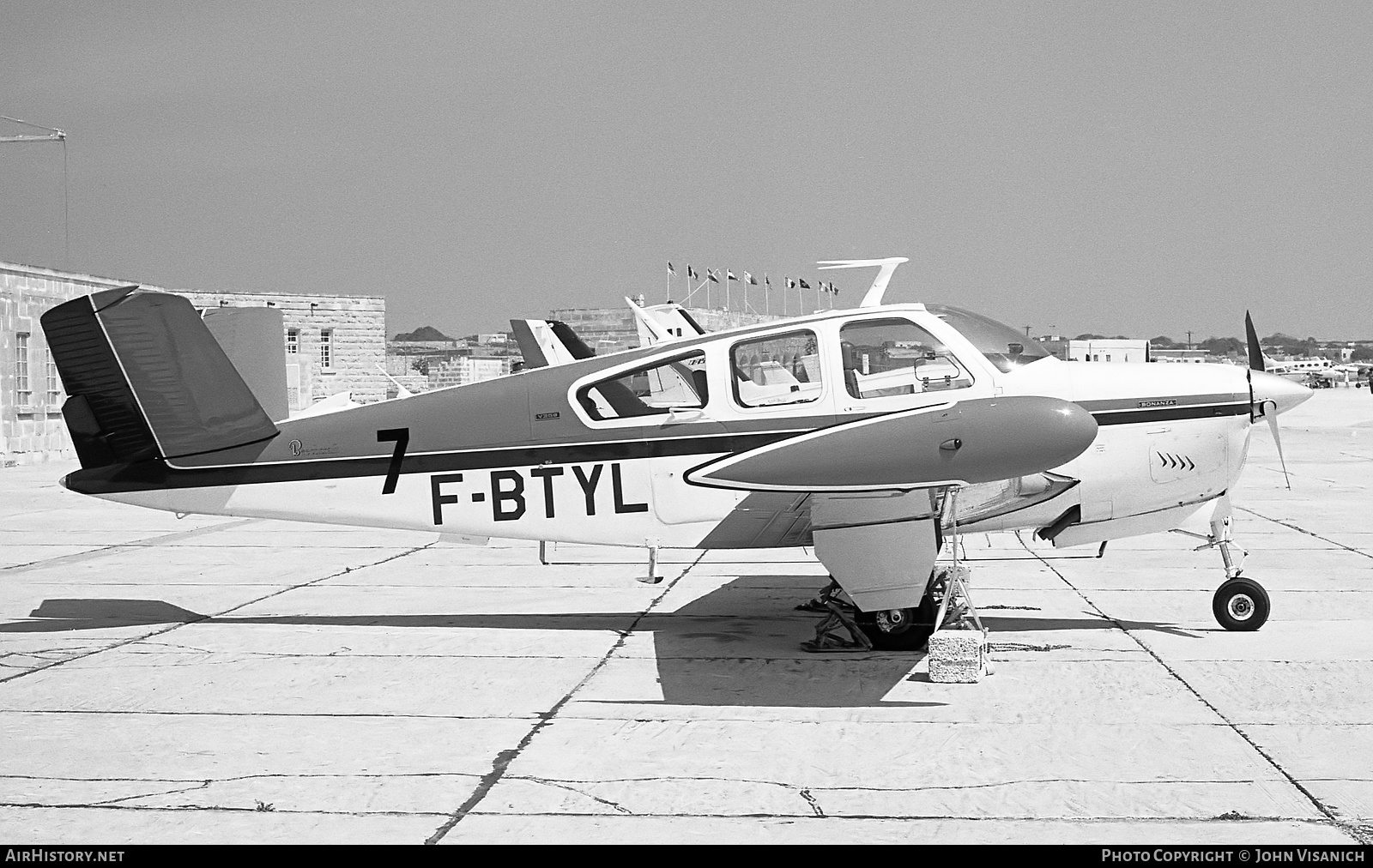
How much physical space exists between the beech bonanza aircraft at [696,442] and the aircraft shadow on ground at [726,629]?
1.46 feet

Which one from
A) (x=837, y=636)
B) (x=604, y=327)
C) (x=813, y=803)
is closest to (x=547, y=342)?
(x=837, y=636)

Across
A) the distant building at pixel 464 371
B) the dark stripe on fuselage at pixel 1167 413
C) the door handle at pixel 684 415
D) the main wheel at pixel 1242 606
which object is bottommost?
the distant building at pixel 464 371

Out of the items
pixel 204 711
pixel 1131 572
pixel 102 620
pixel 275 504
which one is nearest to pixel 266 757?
pixel 204 711

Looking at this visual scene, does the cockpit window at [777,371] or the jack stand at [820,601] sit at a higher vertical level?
the cockpit window at [777,371]

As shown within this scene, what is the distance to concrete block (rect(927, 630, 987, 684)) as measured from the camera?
7.08 m

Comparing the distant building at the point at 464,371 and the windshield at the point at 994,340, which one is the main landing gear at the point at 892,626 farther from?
the distant building at the point at 464,371

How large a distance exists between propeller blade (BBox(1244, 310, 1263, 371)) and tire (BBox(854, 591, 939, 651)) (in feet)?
9.78

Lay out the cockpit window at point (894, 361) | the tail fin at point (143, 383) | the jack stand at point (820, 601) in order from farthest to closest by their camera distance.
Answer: the jack stand at point (820, 601) < the tail fin at point (143, 383) < the cockpit window at point (894, 361)

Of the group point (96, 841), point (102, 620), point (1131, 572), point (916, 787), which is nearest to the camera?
point (96, 841)

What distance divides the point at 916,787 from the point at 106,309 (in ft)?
20.7

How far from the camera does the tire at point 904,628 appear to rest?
8023 millimetres

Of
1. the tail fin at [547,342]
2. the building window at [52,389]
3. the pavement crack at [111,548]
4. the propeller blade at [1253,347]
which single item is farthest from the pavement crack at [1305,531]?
the building window at [52,389]
